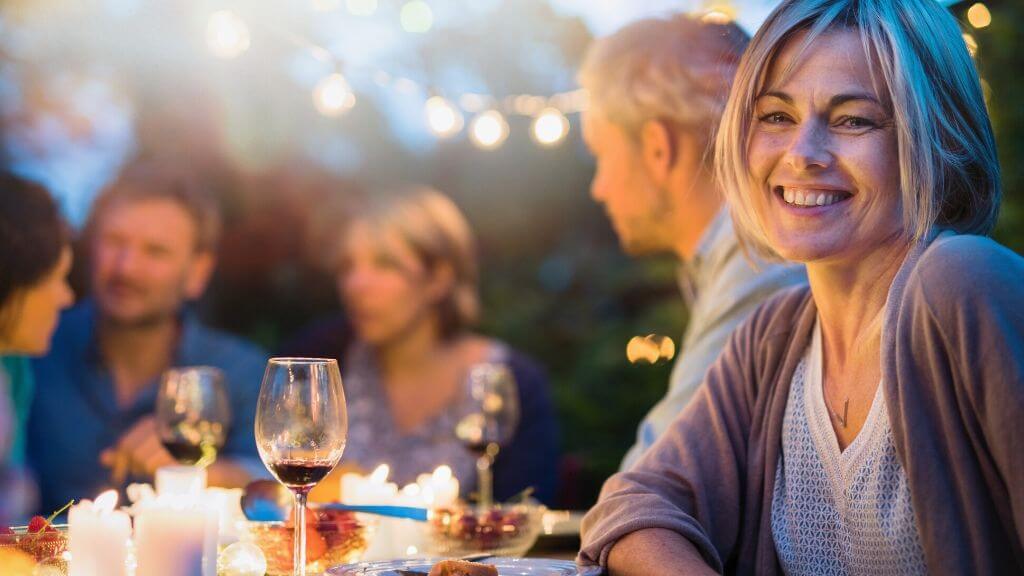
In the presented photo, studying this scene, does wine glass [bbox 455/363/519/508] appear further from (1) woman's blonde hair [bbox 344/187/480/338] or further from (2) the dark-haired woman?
(1) woman's blonde hair [bbox 344/187/480/338]

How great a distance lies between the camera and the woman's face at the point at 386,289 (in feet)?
12.6

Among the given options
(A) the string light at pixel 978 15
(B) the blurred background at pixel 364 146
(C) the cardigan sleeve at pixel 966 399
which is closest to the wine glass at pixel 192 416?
(C) the cardigan sleeve at pixel 966 399

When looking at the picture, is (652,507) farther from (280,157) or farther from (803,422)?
(280,157)

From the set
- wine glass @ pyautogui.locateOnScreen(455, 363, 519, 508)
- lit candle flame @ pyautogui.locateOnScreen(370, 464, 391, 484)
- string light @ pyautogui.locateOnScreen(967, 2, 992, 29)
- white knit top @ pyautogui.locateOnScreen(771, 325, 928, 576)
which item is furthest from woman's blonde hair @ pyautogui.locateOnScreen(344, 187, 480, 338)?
white knit top @ pyautogui.locateOnScreen(771, 325, 928, 576)

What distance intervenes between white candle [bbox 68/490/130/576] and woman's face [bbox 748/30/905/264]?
77 cm

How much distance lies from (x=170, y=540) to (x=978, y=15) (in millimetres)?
1537

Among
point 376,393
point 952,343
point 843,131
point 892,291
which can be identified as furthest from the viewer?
point 376,393

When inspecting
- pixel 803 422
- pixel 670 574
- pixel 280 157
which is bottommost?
pixel 670 574

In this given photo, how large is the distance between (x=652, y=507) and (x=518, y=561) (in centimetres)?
17

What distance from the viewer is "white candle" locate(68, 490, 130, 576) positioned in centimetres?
112

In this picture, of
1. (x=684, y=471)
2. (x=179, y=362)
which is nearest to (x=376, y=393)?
(x=179, y=362)

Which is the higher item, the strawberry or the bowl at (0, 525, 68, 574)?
the strawberry

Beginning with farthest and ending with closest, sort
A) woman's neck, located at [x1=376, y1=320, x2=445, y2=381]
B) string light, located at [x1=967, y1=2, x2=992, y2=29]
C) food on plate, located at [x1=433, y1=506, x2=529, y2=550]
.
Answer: woman's neck, located at [x1=376, y1=320, x2=445, y2=381] < string light, located at [x1=967, y1=2, x2=992, y2=29] < food on plate, located at [x1=433, y1=506, x2=529, y2=550]

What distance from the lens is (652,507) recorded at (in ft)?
4.48
